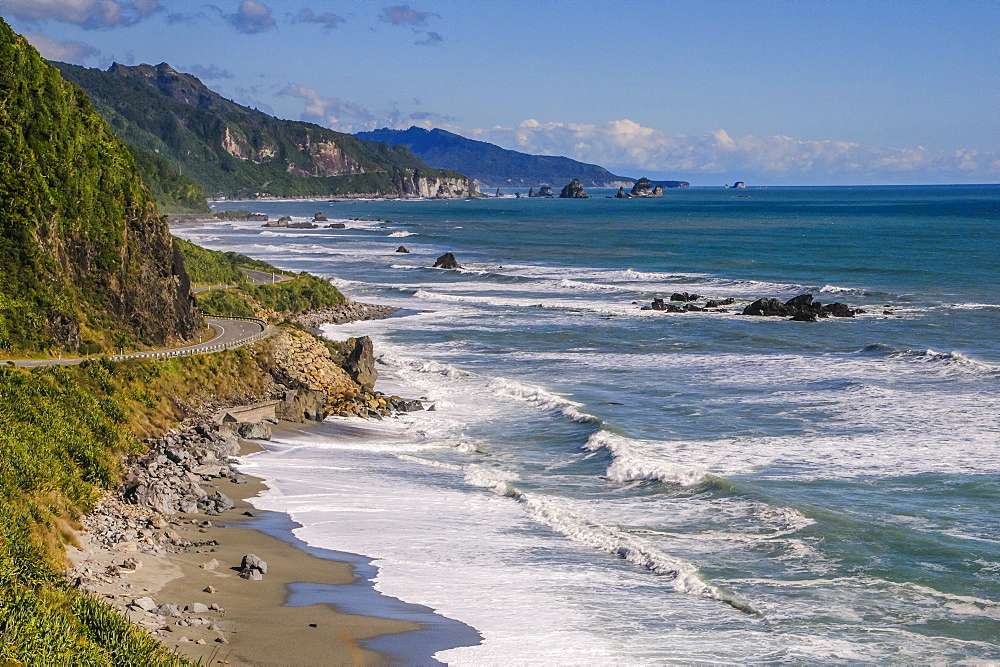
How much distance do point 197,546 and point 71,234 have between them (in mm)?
17650

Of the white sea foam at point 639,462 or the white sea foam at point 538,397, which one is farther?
the white sea foam at point 538,397

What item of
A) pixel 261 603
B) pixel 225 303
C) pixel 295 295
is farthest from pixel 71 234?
pixel 295 295

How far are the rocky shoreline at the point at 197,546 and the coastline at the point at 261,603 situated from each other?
33 millimetres

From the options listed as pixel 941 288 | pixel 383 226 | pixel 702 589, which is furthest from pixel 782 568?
pixel 383 226

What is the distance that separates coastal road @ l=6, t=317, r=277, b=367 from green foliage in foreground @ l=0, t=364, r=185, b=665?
1.79m

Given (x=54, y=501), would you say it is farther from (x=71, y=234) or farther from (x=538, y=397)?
(x=538, y=397)

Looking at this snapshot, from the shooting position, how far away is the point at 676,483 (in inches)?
1051

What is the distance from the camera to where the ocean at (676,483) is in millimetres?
18078

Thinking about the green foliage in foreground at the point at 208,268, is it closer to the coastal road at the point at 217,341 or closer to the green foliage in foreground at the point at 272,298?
the green foliage in foreground at the point at 272,298

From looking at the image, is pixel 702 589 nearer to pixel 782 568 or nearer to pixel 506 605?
pixel 782 568

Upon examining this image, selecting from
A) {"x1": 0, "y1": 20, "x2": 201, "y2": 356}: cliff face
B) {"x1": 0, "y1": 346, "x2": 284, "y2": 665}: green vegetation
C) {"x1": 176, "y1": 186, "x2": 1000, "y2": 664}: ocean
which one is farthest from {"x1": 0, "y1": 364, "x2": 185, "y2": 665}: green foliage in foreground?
{"x1": 176, "y1": 186, "x2": 1000, "y2": 664}: ocean

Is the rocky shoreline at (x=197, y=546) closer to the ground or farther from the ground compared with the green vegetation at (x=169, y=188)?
closer to the ground

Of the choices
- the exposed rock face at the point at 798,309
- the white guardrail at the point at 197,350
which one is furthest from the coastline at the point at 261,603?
the exposed rock face at the point at 798,309

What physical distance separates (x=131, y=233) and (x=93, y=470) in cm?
1570
